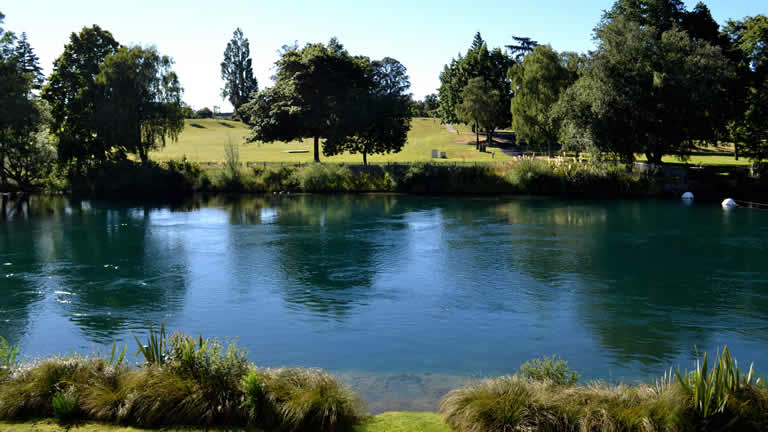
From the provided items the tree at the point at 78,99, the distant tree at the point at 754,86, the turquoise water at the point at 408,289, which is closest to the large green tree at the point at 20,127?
the tree at the point at 78,99

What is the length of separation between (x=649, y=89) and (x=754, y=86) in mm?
13571

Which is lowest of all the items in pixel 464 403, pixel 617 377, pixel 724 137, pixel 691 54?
pixel 617 377

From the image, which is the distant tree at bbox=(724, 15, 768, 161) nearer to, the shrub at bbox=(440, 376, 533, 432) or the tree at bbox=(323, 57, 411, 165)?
the tree at bbox=(323, 57, 411, 165)

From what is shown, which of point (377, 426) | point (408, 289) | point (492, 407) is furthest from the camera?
point (408, 289)

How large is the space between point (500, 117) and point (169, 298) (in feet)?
235

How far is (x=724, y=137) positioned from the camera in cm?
6178

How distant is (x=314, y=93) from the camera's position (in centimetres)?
6544

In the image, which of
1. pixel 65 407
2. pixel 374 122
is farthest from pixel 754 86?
pixel 65 407

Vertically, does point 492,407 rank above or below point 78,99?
below

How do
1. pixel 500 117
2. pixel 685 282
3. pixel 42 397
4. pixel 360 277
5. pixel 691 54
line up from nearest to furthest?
1. pixel 42 397
2. pixel 685 282
3. pixel 360 277
4. pixel 691 54
5. pixel 500 117

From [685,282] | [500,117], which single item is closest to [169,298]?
[685,282]

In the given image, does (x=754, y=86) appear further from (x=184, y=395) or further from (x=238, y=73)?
(x=238, y=73)

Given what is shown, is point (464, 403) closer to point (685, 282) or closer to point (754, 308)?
point (754, 308)

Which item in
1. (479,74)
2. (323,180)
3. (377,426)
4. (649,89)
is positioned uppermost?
(479,74)
